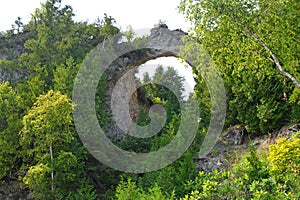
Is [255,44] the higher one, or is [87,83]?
[87,83]

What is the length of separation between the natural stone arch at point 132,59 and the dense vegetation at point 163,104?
4.14 ft

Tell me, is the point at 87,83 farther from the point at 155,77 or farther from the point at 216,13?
the point at 155,77

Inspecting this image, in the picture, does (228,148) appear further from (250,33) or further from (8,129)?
(8,129)

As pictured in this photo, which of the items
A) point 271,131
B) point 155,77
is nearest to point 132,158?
point 271,131

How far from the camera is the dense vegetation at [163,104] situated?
18.3 ft

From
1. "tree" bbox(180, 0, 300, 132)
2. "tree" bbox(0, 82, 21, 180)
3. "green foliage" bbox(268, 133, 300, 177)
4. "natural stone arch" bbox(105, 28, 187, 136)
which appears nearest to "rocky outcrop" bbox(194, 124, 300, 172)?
"tree" bbox(180, 0, 300, 132)

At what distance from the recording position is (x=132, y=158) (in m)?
13.3

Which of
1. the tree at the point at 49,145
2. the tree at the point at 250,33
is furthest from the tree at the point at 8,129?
the tree at the point at 250,33

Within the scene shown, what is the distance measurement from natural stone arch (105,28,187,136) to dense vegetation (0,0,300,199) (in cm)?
126

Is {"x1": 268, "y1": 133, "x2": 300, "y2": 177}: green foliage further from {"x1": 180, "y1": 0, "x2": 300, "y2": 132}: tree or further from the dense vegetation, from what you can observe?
{"x1": 180, "y1": 0, "x2": 300, "y2": 132}: tree

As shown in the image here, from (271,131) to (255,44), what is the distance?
19.6ft

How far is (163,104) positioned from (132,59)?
3630 millimetres

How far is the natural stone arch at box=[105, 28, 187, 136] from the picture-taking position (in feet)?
58.9

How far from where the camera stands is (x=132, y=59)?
18.6 meters
